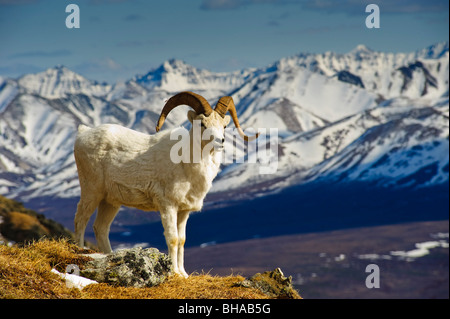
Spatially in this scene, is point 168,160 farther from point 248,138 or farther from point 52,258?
point 52,258

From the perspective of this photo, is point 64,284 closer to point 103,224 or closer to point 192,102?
point 103,224

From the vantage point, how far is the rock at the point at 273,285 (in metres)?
15.4

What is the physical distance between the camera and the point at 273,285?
1562 centimetres

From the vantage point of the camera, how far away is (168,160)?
57.7 ft

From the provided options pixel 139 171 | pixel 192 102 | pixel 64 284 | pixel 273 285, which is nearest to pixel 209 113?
pixel 192 102

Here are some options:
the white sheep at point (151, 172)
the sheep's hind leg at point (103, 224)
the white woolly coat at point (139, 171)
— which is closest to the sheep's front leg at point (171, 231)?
the white sheep at point (151, 172)

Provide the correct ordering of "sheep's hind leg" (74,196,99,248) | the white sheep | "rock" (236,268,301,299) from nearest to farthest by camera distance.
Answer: "rock" (236,268,301,299), the white sheep, "sheep's hind leg" (74,196,99,248)

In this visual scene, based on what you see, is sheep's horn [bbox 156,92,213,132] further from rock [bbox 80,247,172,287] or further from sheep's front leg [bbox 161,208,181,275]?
rock [bbox 80,247,172,287]

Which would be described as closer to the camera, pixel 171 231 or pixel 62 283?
pixel 62 283

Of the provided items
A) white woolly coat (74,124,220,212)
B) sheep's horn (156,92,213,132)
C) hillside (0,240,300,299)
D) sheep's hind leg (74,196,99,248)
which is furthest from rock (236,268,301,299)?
sheep's hind leg (74,196,99,248)

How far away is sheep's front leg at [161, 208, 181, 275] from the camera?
17.1m

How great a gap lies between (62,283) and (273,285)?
4.81 m
